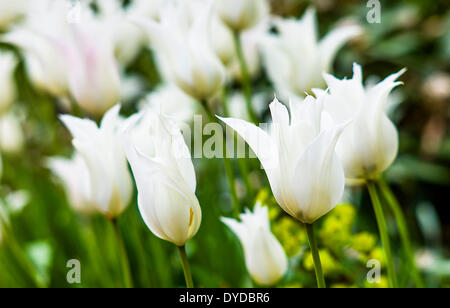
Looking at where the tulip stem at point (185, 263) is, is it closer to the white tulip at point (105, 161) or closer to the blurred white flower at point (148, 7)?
the white tulip at point (105, 161)

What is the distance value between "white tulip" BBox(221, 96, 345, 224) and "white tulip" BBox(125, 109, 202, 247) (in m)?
0.05

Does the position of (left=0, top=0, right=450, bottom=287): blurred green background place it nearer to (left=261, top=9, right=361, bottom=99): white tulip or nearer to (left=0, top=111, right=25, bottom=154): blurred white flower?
(left=0, top=111, right=25, bottom=154): blurred white flower

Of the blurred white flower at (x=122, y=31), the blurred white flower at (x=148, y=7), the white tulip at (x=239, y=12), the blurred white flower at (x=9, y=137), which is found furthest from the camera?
A: the blurred white flower at (x=9, y=137)

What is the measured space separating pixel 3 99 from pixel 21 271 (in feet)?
0.99

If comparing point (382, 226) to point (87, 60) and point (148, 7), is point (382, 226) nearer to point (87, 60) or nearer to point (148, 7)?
point (87, 60)

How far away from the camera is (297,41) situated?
0.75 meters

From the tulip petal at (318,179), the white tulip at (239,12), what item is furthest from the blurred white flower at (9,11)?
the tulip petal at (318,179)

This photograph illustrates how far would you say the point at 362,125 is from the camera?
51 centimetres

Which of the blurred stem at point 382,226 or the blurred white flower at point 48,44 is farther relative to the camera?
the blurred white flower at point 48,44

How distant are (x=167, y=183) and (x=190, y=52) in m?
0.26

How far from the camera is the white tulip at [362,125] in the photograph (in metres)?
0.49

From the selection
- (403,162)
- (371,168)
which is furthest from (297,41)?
(403,162)

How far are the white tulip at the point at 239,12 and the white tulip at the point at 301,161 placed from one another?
0.38 metres
